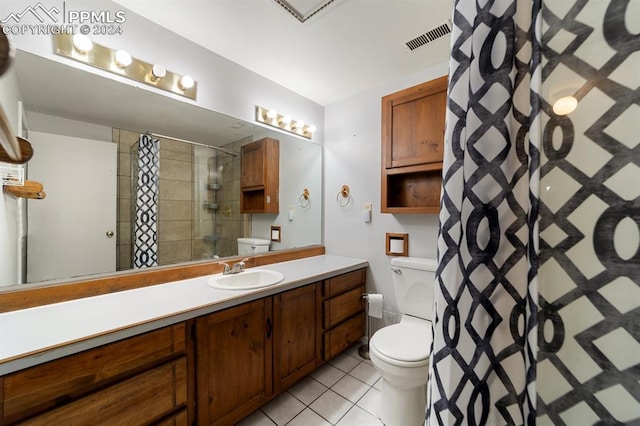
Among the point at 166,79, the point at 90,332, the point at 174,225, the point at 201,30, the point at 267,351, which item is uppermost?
the point at 201,30

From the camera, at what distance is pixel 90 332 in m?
0.89

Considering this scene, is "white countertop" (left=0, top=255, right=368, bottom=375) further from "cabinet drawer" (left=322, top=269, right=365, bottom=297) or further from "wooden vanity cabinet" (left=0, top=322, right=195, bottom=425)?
"cabinet drawer" (left=322, top=269, right=365, bottom=297)

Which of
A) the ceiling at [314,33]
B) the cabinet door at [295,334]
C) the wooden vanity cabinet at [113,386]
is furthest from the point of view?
the cabinet door at [295,334]

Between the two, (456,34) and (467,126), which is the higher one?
(456,34)

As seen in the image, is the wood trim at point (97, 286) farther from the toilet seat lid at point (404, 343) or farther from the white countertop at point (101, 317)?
the toilet seat lid at point (404, 343)

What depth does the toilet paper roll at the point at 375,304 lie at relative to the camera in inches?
79.1

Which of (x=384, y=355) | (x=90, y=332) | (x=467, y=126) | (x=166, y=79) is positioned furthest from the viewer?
(x=166, y=79)

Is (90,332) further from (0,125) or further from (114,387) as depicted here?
(0,125)

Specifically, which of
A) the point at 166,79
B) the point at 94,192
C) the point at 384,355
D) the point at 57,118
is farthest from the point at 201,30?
the point at 384,355

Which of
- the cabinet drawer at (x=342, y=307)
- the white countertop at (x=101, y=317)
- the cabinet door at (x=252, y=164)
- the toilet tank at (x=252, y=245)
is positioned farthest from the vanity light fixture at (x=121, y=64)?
the cabinet drawer at (x=342, y=307)

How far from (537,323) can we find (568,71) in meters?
0.51

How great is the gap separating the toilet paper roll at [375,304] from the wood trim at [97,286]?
3.42ft

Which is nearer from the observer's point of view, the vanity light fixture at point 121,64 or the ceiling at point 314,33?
the vanity light fixture at point 121,64

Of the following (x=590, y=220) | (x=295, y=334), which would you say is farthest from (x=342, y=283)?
(x=590, y=220)
